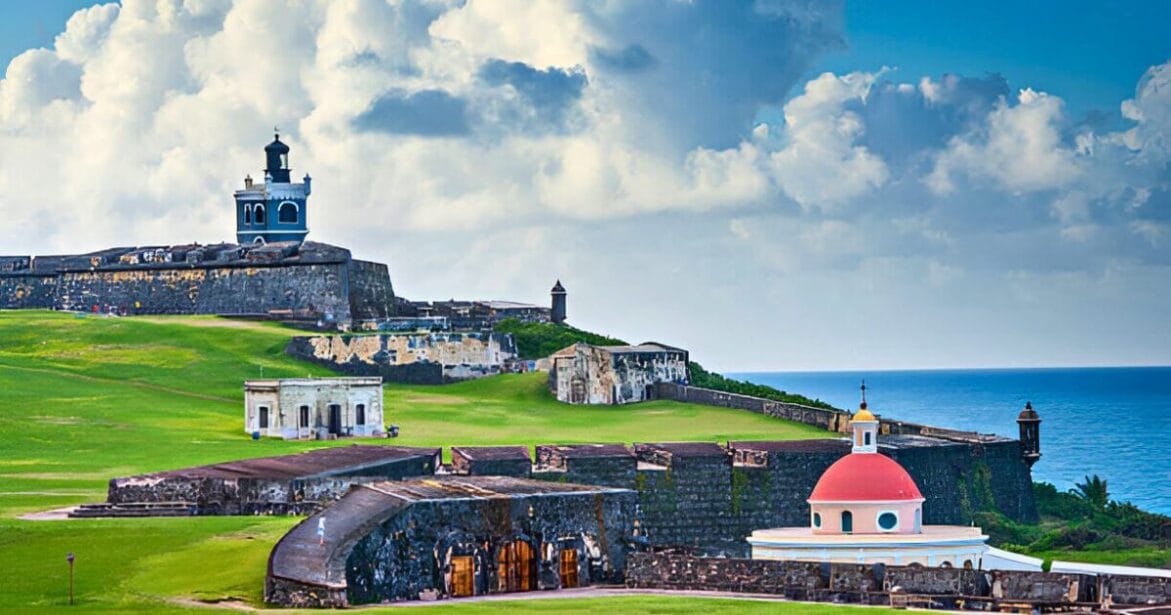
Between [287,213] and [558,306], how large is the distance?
794 inches

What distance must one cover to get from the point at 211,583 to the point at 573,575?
7.57 metres

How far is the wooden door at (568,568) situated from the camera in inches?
1526

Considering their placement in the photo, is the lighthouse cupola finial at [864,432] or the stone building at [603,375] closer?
the lighthouse cupola finial at [864,432]

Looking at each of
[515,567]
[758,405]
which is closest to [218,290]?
[758,405]

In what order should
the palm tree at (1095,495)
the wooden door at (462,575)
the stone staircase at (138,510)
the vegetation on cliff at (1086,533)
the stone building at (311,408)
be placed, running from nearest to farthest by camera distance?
the wooden door at (462,575) < the stone staircase at (138,510) < the vegetation on cliff at (1086,533) < the stone building at (311,408) < the palm tree at (1095,495)

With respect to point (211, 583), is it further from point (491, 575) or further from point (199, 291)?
point (199, 291)

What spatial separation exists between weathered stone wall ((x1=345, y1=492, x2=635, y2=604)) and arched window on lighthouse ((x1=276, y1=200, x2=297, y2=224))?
7459 cm

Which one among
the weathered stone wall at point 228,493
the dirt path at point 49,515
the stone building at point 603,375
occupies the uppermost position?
the stone building at point 603,375

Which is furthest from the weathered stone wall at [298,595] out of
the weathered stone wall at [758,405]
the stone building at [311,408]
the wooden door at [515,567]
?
the weathered stone wall at [758,405]

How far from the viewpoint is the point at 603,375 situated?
7919cm

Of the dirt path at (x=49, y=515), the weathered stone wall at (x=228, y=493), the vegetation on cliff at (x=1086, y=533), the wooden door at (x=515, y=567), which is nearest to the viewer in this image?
the wooden door at (x=515, y=567)

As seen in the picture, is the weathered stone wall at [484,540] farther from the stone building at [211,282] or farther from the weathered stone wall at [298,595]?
the stone building at [211,282]

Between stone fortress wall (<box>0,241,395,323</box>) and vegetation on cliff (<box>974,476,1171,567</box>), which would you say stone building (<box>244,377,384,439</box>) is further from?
stone fortress wall (<box>0,241,395,323</box>)

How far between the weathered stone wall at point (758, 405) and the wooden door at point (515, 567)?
105 ft
